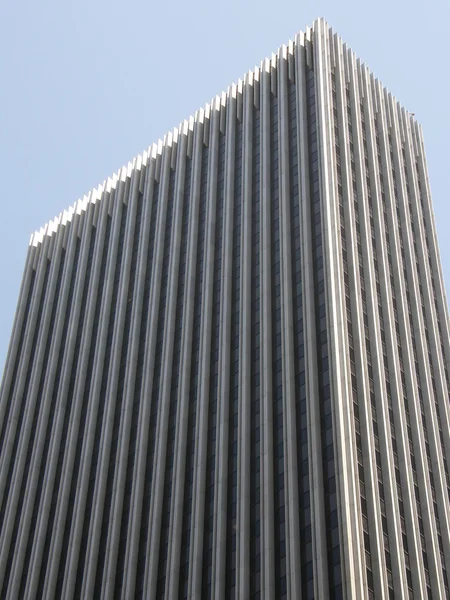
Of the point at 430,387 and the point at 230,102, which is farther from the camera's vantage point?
the point at 230,102

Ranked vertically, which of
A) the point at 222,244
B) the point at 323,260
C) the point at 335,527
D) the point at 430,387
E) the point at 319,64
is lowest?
the point at 335,527

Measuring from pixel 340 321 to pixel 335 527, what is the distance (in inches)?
678

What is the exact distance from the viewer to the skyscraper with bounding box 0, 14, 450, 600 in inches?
Answer: 2963

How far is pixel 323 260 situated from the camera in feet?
284

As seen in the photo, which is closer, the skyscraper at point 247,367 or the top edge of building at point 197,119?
the skyscraper at point 247,367

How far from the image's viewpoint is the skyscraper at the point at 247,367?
247ft

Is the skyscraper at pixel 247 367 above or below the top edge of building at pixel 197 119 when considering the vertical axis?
below

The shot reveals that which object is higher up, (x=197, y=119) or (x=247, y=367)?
(x=197, y=119)

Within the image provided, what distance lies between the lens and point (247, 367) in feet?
281

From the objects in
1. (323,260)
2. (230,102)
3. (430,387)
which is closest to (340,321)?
(323,260)

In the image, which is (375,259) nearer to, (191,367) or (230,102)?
(191,367)

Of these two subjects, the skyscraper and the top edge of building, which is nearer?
the skyscraper

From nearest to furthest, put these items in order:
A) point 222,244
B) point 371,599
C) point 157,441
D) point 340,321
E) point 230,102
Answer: point 371,599 → point 340,321 → point 157,441 → point 222,244 → point 230,102

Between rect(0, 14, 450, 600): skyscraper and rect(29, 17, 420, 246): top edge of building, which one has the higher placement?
rect(29, 17, 420, 246): top edge of building
